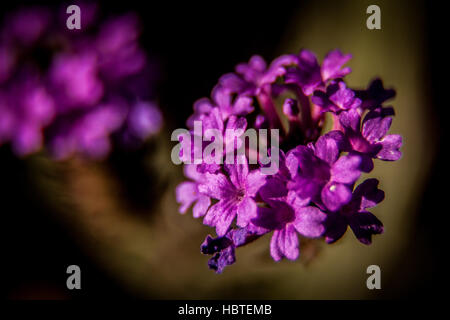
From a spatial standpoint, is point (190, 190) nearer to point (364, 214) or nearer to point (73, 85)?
point (364, 214)

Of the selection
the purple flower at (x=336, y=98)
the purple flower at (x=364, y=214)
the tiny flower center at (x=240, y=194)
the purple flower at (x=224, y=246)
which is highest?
the purple flower at (x=336, y=98)

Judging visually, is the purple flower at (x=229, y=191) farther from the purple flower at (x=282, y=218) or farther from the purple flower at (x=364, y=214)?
the purple flower at (x=364, y=214)

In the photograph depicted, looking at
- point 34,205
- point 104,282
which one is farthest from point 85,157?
point 104,282

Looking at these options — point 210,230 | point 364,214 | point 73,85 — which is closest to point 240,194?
point 364,214

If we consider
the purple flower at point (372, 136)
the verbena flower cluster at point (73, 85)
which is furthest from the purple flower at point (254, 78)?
the verbena flower cluster at point (73, 85)

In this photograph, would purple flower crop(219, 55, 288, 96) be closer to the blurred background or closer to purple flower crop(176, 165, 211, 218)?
purple flower crop(176, 165, 211, 218)
